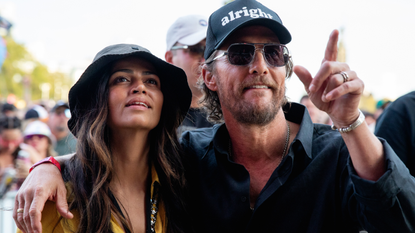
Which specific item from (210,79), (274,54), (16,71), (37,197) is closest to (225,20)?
(274,54)

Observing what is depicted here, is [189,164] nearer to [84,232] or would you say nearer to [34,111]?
[84,232]

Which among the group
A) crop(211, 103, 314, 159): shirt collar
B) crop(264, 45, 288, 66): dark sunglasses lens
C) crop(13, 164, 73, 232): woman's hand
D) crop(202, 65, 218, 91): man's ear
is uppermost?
crop(264, 45, 288, 66): dark sunglasses lens

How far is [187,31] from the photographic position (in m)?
4.27

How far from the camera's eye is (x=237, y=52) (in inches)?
104

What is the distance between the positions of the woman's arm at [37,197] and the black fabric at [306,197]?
0.95 metres

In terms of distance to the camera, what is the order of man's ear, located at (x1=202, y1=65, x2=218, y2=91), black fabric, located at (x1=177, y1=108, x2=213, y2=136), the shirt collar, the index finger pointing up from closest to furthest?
the index finger pointing up → the shirt collar → man's ear, located at (x1=202, y1=65, x2=218, y2=91) → black fabric, located at (x1=177, y1=108, x2=213, y2=136)

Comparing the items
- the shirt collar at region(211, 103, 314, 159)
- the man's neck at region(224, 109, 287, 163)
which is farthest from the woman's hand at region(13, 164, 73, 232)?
the man's neck at region(224, 109, 287, 163)

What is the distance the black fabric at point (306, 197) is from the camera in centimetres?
182

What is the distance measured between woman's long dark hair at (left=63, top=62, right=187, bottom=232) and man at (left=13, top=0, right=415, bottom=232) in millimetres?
120

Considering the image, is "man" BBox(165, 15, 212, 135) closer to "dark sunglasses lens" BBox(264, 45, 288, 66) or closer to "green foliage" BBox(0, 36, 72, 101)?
"dark sunglasses lens" BBox(264, 45, 288, 66)

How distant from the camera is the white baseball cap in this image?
4141 millimetres

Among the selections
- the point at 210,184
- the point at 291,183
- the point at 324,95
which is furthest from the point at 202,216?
the point at 324,95

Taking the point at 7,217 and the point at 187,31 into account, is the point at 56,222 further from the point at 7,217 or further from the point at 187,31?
the point at 7,217

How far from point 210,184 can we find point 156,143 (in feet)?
2.12
